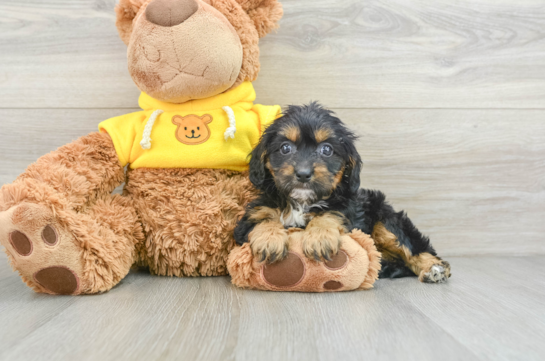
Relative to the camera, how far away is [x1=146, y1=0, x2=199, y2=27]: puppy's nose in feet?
5.86

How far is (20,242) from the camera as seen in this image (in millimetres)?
1580

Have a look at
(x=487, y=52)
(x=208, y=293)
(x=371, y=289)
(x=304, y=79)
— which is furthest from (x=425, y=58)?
(x=208, y=293)

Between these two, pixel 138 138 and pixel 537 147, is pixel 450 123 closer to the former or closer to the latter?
pixel 537 147

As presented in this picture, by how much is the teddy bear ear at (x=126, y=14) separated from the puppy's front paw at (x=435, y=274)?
1.81 m

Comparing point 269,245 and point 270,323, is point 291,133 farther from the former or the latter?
point 270,323

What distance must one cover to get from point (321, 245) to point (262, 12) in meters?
1.17

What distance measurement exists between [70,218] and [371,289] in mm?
1274

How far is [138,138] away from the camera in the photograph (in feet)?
6.67

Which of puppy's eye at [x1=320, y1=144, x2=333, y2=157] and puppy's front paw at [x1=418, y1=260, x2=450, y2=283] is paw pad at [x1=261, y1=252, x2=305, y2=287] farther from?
puppy's front paw at [x1=418, y1=260, x2=450, y2=283]

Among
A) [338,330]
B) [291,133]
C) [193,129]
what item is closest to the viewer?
[338,330]

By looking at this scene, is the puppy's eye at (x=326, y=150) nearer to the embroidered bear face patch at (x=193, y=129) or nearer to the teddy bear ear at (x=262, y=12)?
the embroidered bear face patch at (x=193, y=129)

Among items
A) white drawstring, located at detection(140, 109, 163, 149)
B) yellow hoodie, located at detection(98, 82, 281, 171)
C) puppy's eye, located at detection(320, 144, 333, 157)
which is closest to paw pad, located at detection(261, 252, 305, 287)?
puppy's eye, located at detection(320, 144, 333, 157)

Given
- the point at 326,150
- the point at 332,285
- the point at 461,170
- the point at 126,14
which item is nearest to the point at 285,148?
the point at 326,150

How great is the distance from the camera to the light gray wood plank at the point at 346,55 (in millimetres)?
2418
